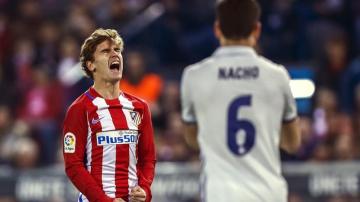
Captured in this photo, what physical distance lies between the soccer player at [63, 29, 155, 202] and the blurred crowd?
7067mm

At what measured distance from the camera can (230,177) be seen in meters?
6.16

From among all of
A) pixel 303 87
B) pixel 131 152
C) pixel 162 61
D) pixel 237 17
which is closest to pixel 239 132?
pixel 237 17

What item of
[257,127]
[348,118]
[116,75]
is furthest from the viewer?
[348,118]

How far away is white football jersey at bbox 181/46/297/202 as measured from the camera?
6.15m

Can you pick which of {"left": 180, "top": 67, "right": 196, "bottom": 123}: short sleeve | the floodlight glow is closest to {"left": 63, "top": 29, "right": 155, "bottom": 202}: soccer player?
{"left": 180, "top": 67, "right": 196, "bottom": 123}: short sleeve

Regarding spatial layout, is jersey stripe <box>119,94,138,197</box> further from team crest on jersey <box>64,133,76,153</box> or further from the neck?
team crest on jersey <box>64,133,76,153</box>

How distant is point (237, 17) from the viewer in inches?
245

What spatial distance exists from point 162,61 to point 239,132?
33.5ft

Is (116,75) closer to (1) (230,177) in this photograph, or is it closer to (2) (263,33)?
(1) (230,177)

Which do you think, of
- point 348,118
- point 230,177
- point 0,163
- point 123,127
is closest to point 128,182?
point 123,127

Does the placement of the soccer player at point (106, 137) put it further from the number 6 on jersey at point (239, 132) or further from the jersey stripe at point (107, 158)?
the number 6 on jersey at point (239, 132)

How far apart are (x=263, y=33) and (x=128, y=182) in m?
9.07

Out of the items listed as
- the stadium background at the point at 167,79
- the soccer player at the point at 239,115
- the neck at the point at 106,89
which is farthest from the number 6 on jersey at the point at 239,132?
the stadium background at the point at 167,79

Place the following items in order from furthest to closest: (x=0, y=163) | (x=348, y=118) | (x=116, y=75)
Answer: (x=0, y=163)
(x=348, y=118)
(x=116, y=75)
